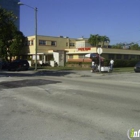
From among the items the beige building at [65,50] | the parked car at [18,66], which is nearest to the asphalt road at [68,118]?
the parked car at [18,66]

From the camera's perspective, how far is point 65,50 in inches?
2063

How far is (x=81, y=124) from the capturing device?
6.50m

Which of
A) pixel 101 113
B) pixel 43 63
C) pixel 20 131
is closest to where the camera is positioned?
pixel 20 131

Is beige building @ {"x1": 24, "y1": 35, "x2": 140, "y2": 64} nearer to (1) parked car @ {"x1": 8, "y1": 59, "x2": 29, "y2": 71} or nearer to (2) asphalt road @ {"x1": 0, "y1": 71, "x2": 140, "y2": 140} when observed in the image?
(1) parked car @ {"x1": 8, "y1": 59, "x2": 29, "y2": 71}

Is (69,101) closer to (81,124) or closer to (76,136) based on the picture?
(81,124)

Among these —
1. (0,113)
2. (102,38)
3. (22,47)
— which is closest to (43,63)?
(22,47)

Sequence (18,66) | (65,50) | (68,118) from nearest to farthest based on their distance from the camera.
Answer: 1. (68,118)
2. (18,66)
3. (65,50)

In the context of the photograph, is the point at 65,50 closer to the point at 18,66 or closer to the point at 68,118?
the point at 18,66

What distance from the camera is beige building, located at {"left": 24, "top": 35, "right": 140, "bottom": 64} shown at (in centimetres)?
4872

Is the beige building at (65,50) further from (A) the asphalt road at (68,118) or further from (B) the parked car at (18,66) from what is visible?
(A) the asphalt road at (68,118)

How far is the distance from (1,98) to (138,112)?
592 cm

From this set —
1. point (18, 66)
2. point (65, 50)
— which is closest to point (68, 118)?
point (18, 66)

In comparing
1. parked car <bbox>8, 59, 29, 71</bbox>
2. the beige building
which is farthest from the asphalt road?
the beige building

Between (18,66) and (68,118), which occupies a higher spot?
(18,66)
